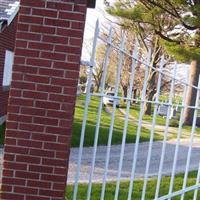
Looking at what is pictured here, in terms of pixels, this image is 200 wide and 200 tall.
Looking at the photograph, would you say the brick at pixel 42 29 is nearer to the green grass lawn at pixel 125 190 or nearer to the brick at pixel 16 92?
the brick at pixel 16 92

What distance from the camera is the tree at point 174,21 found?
2402 cm

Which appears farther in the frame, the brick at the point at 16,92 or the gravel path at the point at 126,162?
the gravel path at the point at 126,162

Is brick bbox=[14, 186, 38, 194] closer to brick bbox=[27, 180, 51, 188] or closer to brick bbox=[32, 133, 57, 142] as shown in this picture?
brick bbox=[27, 180, 51, 188]

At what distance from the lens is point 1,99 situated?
664 inches

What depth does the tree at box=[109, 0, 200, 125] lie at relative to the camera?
2402 cm

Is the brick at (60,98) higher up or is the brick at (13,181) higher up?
the brick at (60,98)

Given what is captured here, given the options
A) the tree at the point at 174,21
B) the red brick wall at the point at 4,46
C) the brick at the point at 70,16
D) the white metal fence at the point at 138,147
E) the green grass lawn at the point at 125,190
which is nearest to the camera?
the brick at the point at 70,16

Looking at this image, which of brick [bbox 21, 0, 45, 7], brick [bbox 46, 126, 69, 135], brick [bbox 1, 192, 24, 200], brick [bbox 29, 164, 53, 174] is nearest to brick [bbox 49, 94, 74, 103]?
brick [bbox 46, 126, 69, 135]

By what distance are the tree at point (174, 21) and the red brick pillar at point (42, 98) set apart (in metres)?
19.1

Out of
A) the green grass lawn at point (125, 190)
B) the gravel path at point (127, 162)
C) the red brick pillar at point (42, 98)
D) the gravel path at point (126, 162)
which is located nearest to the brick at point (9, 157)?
the red brick pillar at point (42, 98)

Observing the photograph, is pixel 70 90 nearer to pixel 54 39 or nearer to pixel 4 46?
pixel 54 39

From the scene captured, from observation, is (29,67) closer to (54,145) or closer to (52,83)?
(52,83)

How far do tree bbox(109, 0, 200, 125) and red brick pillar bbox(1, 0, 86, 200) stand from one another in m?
19.1

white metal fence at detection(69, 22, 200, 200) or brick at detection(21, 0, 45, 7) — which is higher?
brick at detection(21, 0, 45, 7)
